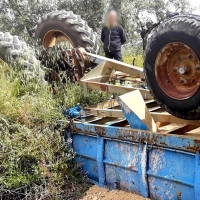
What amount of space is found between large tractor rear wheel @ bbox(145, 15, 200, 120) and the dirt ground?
3.22ft

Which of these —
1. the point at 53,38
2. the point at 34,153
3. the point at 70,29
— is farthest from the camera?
the point at 53,38

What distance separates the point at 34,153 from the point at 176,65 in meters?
1.86

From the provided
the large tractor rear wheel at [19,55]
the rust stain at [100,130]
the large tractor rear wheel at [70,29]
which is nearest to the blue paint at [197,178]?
the rust stain at [100,130]

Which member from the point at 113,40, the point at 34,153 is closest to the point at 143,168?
the point at 34,153

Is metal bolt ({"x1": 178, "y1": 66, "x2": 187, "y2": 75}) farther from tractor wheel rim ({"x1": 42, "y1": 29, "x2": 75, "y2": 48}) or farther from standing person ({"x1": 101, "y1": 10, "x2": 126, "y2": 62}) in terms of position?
standing person ({"x1": 101, "y1": 10, "x2": 126, "y2": 62})

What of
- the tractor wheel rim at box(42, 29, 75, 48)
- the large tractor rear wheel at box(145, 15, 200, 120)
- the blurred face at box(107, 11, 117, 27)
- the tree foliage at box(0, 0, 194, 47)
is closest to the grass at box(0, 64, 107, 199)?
the large tractor rear wheel at box(145, 15, 200, 120)

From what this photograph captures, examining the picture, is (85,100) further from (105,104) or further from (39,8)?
(39,8)

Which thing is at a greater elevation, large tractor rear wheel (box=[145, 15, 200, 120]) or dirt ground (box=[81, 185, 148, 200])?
large tractor rear wheel (box=[145, 15, 200, 120])

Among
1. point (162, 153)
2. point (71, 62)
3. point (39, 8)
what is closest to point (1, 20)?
point (39, 8)

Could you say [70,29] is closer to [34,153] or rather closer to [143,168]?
[34,153]

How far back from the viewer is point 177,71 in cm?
310

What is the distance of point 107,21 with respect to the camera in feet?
22.3

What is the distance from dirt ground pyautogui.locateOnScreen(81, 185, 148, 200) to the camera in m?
3.34

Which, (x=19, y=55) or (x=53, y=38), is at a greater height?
(x=53, y=38)
